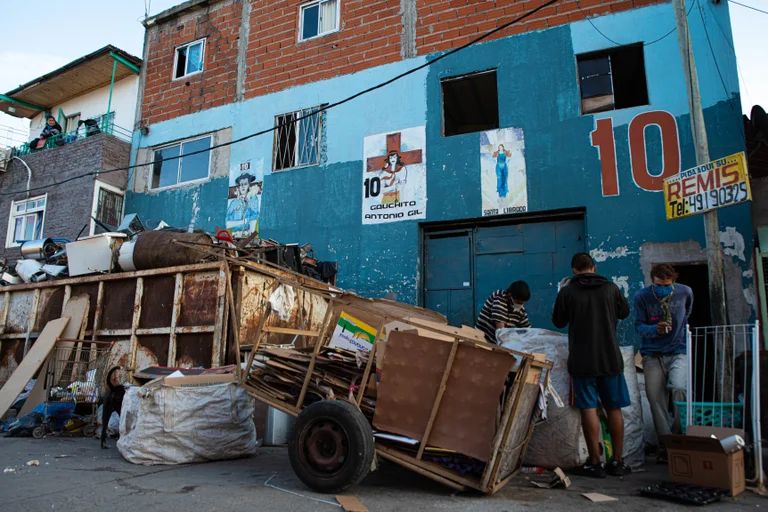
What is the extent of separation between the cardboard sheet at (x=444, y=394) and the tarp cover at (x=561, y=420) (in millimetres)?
1325

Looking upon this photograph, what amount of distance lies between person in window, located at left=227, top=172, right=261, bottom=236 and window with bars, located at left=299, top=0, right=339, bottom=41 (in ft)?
11.4

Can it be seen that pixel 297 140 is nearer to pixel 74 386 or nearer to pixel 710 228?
pixel 74 386

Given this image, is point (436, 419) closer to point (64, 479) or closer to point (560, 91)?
point (64, 479)

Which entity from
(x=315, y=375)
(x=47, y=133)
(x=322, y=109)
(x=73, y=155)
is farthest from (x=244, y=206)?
(x=315, y=375)

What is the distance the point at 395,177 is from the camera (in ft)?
33.0

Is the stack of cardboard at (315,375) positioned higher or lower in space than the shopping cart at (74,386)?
higher

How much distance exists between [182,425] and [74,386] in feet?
10.4

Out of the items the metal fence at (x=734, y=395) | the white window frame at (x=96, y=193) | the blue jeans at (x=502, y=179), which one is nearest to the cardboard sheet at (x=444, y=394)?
the metal fence at (x=734, y=395)

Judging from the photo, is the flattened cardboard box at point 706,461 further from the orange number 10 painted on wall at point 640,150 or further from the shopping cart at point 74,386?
the shopping cart at point 74,386

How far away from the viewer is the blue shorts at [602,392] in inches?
173

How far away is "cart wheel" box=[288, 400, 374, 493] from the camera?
138 inches

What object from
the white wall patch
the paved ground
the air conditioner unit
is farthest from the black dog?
the air conditioner unit

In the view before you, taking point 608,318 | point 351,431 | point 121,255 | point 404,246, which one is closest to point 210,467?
point 351,431

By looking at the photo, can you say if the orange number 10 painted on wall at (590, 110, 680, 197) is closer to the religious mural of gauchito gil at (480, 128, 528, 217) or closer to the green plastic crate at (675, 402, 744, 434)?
the religious mural of gauchito gil at (480, 128, 528, 217)
